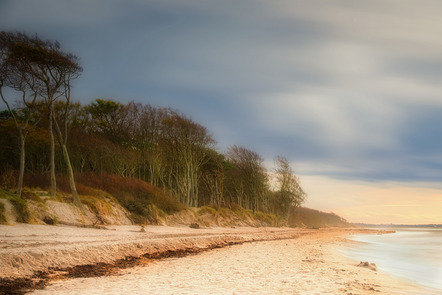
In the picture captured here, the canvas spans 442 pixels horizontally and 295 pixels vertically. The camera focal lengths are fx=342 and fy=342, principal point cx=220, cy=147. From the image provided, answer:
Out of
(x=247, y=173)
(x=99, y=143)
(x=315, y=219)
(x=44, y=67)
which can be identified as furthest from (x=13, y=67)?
(x=315, y=219)

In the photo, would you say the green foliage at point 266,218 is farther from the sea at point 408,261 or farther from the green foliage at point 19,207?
the green foliage at point 19,207

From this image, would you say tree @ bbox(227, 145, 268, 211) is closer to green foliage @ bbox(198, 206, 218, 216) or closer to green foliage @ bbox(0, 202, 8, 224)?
green foliage @ bbox(198, 206, 218, 216)

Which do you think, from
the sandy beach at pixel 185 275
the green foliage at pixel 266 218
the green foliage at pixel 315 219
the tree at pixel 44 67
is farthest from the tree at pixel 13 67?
the green foliage at pixel 315 219

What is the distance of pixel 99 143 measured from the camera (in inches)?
1529


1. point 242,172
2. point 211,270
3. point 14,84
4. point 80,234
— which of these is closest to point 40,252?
point 211,270

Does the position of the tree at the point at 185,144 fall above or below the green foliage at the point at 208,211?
above

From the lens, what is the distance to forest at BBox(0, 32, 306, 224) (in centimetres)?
2220

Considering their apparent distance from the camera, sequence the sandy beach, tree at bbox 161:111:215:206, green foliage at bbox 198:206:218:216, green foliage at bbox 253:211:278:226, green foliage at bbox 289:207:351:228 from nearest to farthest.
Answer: the sandy beach, green foliage at bbox 198:206:218:216, tree at bbox 161:111:215:206, green foliage at bbox 253:211:278:226, green foliage at bbox 289:207:351:228

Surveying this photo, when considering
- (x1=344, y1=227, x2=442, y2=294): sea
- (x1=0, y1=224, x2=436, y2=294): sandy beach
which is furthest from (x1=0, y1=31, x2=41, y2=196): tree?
(x1=344, y1=227, x2=442, y2=294): sea

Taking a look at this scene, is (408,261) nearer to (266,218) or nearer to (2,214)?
(2,214)

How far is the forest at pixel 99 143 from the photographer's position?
22.2 meters

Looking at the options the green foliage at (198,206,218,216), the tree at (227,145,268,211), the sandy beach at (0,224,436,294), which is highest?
the tree at (227,145,268,211)

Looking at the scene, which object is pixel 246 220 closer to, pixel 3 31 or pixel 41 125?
pixel 41 125

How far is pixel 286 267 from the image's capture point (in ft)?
34.3
